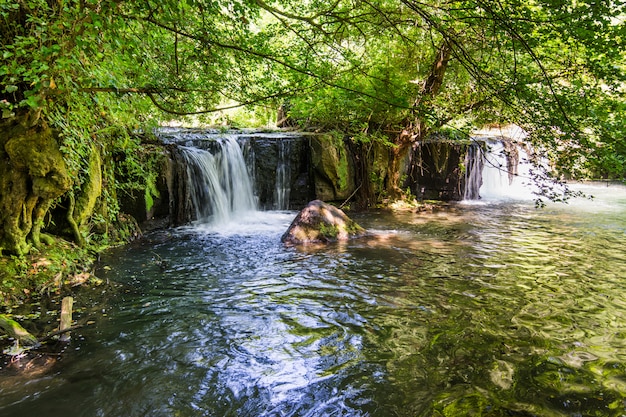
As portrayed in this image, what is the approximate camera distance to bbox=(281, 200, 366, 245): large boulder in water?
8750 millimetres

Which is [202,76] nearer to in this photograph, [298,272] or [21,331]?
[298,272]

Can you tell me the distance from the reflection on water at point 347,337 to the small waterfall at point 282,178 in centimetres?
542

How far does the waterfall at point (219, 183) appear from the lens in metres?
10.9

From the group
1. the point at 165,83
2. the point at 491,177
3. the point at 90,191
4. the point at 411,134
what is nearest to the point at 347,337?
the point at 165,83

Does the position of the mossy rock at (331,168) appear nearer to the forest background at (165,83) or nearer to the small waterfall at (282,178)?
the small waterfall at (282,178)

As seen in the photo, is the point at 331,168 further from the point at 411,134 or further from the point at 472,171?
the point at 472,171

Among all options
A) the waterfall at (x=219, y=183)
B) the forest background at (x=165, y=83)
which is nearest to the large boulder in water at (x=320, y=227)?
the forest background at (x=165, y=83)

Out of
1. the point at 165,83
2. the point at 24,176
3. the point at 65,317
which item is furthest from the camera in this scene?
the point at 165,83

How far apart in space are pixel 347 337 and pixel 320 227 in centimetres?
476

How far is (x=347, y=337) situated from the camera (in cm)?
431

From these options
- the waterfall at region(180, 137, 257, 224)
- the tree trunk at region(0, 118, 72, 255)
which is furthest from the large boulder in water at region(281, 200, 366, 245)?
the tree trunk at region(0, 118, 72, 255)

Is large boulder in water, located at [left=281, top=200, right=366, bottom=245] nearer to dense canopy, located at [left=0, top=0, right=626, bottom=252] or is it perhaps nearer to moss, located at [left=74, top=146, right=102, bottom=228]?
dense canopy, located at [left=0, top=0, right=626, bottom=252]

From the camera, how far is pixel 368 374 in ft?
11.9

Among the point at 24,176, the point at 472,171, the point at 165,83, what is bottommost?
the point at 24,176
